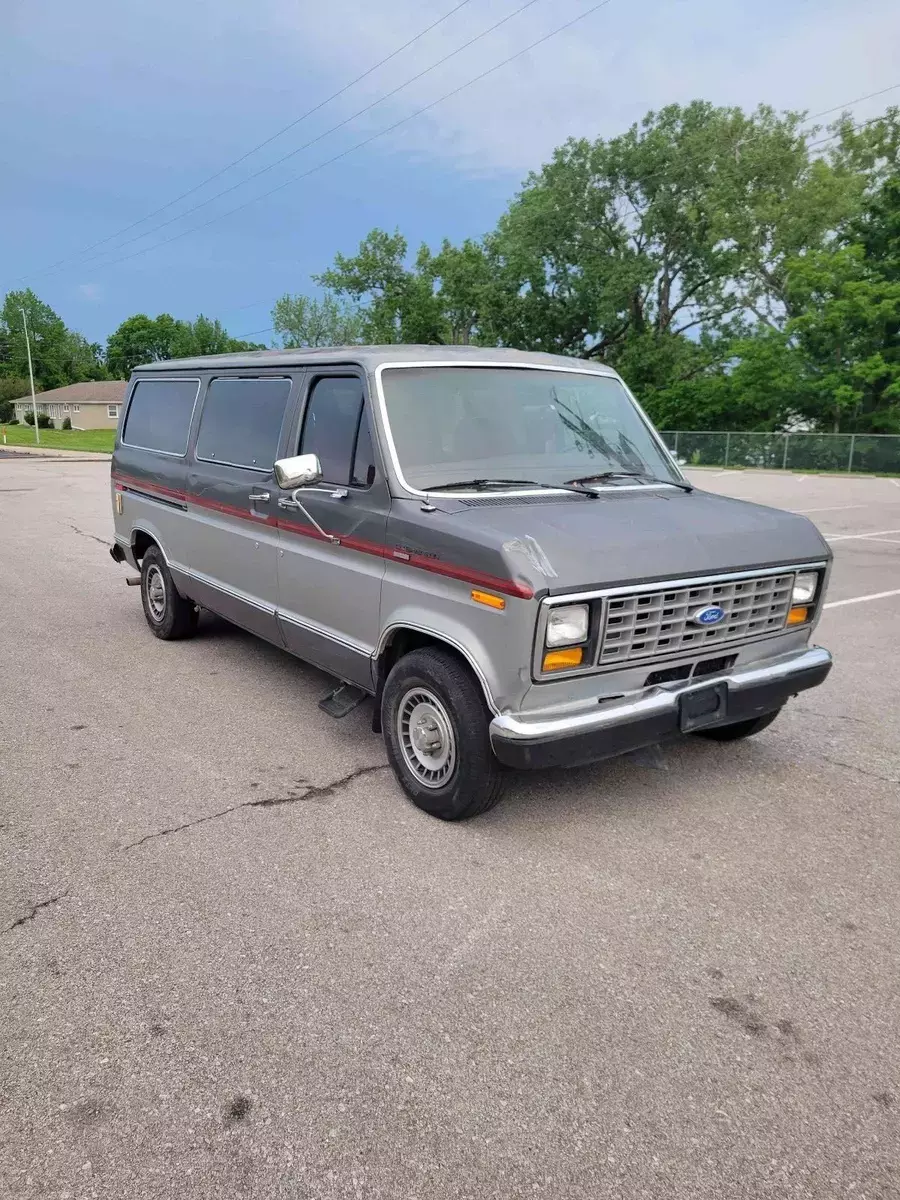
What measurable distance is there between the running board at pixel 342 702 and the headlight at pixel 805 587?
2228 millimetres

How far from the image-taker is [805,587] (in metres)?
4.22

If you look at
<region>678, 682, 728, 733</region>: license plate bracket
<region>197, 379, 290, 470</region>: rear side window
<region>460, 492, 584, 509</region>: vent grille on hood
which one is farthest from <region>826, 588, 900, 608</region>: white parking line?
<region>197, 379, 290, 470</region>: rear side window

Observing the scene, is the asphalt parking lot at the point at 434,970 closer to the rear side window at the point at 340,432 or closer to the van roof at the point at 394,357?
the rear side window at the point at 340,432

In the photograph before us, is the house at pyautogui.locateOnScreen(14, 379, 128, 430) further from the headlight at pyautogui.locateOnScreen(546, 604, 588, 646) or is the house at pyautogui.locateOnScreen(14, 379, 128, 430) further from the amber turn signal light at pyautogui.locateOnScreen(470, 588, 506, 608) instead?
the headlight at pyautogui.locateOnScreen(546, 604, 588, 646)

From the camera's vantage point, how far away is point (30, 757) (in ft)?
14.9

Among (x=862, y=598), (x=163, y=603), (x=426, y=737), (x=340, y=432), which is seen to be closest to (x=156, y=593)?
(x=163, y=603)

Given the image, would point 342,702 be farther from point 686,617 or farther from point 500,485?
point 686,617

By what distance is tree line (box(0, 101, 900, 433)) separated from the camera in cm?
3725

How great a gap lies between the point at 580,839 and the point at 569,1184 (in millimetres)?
1709

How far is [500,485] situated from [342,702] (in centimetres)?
148

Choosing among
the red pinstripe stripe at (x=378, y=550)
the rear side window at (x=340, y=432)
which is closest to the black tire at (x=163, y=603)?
the red pinstripe stripe at (x=378, y=550)

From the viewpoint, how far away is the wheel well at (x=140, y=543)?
7.01m

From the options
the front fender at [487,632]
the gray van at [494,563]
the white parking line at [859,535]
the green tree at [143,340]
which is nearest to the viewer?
the front fender at [487,632]

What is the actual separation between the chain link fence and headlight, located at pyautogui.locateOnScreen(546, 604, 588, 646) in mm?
29845
